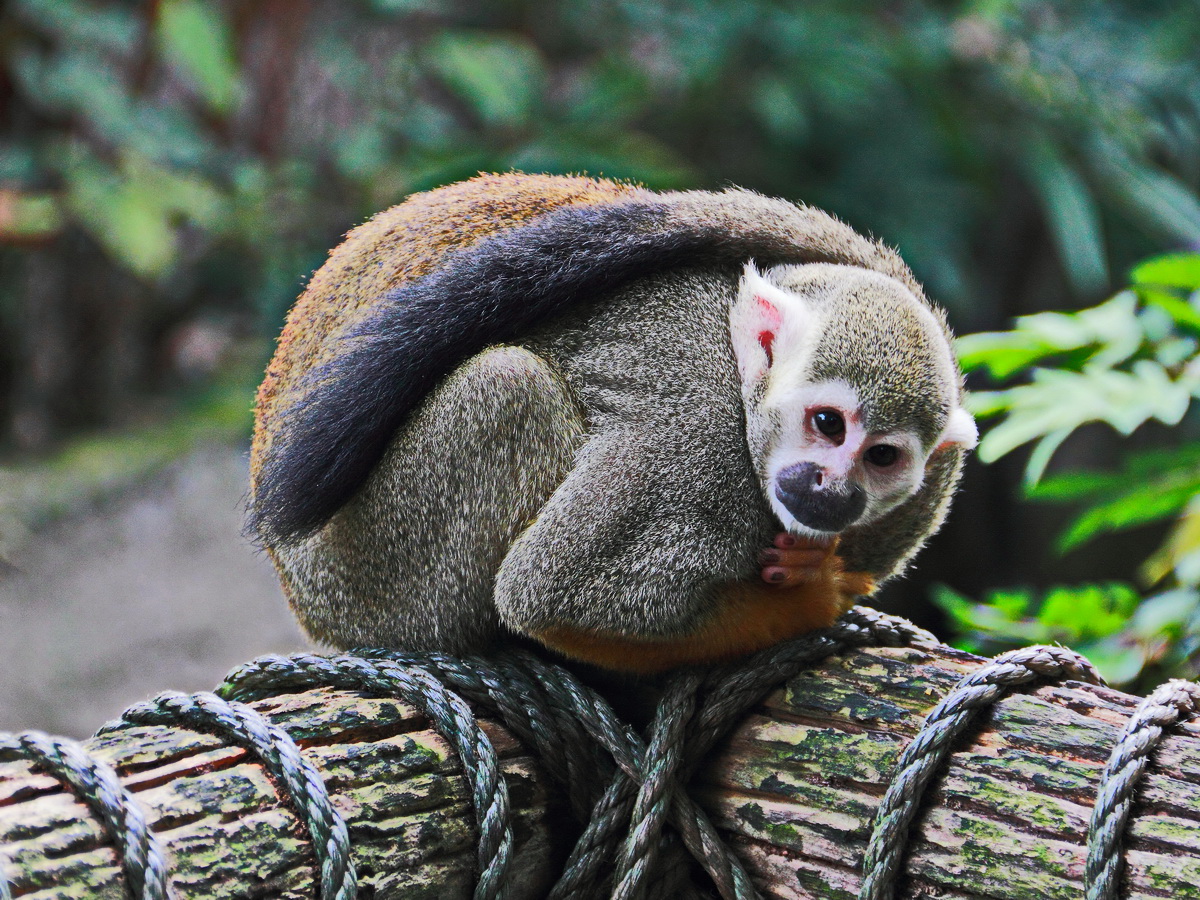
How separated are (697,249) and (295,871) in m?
1.41

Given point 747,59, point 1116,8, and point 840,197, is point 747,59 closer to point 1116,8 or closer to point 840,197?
point 840,197

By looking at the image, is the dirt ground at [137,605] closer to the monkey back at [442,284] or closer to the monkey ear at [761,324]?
the monkey back at [442,284]

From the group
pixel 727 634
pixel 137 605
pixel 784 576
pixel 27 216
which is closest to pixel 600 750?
pixel 727 634

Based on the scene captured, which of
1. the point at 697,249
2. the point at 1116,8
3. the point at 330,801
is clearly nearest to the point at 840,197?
the point at 1116,8

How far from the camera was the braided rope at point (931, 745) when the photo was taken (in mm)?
1464

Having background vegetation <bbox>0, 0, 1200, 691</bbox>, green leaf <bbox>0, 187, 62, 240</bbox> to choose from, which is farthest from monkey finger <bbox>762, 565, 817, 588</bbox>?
green leaf <bbox>0, 187, 62, 240</bbox>

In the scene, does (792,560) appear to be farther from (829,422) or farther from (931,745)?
(931,745)

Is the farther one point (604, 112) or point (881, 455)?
point (604, 112)

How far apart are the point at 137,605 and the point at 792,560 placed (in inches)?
189

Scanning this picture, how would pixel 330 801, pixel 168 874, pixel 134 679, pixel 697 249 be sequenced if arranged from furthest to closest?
pixel 134 679, pixel 697 249, pixel 330 801, pixel 168 874

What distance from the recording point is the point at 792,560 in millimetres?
1974

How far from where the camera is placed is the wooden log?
1.34 m

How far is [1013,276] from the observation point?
751 cm

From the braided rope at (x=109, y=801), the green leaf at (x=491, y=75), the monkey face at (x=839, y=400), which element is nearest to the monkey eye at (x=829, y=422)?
the monkey face at (x=839, y=400)
